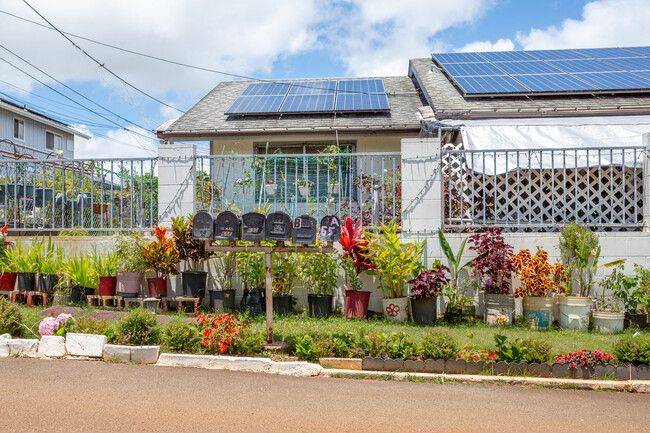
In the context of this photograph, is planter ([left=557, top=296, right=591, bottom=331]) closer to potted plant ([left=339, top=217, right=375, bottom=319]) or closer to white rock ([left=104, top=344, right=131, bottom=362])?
potted plant ([left=339, top=217, right=375, bottom=319])

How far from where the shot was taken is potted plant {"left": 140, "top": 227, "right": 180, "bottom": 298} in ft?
Result: 28.3

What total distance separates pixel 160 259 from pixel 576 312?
261 inches

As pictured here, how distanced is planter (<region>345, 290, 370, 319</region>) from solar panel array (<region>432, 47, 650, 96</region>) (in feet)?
20.9

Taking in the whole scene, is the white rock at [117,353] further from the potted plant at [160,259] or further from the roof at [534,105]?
the roof at [534,105]

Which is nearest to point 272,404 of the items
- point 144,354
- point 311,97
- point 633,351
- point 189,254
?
point 144,354

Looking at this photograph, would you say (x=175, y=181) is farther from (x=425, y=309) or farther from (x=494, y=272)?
(x=494, y=272)

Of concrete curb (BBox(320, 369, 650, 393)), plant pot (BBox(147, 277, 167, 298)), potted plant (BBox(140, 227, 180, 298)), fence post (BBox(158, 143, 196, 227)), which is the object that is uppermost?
fence post (BBox(158, 143, 196, 227))

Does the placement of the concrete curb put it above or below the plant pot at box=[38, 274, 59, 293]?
below

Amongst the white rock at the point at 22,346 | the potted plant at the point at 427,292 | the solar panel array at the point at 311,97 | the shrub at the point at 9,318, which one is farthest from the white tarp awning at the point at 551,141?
the shrub at the point at 9,318

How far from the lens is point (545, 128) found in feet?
34.5

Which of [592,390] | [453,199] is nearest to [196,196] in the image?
[453,199]

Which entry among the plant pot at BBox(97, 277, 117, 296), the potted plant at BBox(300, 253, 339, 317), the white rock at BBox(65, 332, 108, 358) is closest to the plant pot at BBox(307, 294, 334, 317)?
the potted plant at BBox(300, 253, 339, 317)

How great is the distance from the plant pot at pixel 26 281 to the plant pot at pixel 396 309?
19.9 feet

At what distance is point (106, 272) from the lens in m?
8.84
